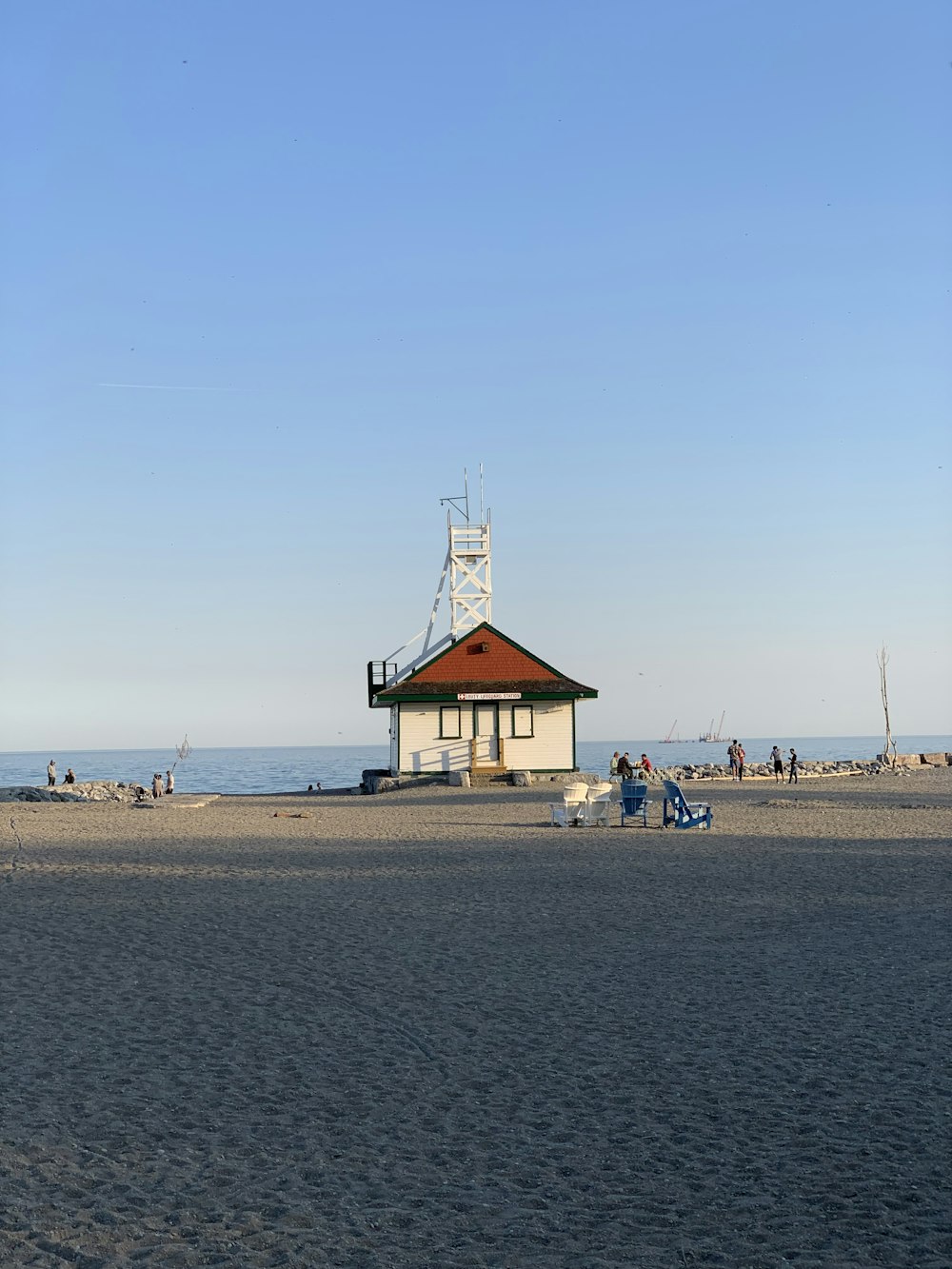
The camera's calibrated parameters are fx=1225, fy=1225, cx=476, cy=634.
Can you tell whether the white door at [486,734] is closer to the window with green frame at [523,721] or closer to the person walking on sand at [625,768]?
the window with green frame at [523,721]

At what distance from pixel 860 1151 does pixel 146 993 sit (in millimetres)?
5864

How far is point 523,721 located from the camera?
44.2 m

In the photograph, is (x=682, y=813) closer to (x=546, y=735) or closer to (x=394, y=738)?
(x=546, y=735)

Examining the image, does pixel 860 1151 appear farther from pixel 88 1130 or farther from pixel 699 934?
pixel 699 934

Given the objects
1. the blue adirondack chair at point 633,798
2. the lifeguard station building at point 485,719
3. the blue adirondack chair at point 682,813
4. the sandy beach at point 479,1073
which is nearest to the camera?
the sandy beach at point 479,1073

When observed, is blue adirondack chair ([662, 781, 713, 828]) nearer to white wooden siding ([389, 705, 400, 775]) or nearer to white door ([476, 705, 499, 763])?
white door ([476, 705, 499, 763])

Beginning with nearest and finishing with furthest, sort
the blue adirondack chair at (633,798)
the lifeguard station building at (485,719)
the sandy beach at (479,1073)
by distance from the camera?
Result: the sandy beach at (479,1073) → the blue adirondack chair at (633,798) → the lifeguard station building at (485,719)

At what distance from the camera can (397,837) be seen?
24.0 metres

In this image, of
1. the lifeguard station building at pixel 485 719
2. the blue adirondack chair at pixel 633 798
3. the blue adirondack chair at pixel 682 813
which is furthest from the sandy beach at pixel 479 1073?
the lifeguard station building at pixel 485 719

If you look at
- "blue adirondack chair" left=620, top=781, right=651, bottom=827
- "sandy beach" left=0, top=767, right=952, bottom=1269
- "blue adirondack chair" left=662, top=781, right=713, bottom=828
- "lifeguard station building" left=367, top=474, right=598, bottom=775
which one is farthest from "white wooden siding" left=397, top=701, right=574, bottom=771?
"sandy beach" left=0, top=767, right=952, bottom=1269

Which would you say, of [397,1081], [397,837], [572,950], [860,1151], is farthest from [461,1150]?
[397,837]

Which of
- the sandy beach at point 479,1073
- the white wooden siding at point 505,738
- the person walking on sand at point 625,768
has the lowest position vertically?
the sandy beach at point 479,1073

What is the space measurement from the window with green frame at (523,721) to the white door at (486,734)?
2.25ft

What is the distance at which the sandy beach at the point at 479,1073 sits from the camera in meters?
5.14
